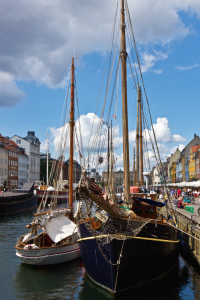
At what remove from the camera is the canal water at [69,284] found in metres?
13.1

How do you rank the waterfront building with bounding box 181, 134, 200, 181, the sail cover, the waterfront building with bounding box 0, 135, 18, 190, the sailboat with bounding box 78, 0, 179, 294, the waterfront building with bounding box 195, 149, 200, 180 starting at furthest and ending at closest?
the waterfront building with bounding box 181, 134, 200, 181, the waterfront building with bounding box 0, 135, 18, 190, the waterfront building with bounding box 195, 149, 200, 180, the sail cover, the sailboat with bounding box 78, 0, 179, 294

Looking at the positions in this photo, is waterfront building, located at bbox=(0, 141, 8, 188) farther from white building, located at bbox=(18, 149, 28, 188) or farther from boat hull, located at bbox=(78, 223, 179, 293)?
boat hull, located at bbox=(78, 223, 179, 293)

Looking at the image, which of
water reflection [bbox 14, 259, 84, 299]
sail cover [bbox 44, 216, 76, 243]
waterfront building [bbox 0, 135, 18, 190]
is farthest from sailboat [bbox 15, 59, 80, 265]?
waterfront building [bbox 0, 135, 18, 190]

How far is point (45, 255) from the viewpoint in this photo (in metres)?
16.8

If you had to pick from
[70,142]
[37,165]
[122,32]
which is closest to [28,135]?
[37,165]

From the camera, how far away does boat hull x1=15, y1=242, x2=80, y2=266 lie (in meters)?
16.7

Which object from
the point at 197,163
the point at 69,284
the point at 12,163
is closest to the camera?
the point at 69,284

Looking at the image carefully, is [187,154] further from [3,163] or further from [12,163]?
[3,163]

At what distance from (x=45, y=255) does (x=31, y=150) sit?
110 m

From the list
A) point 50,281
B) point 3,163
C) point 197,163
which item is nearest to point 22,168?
point 3,163

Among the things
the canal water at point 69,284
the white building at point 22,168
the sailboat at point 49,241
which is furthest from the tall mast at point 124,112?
the white building at point 22,168

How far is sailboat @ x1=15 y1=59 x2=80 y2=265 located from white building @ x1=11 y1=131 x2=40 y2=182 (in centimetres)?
10395

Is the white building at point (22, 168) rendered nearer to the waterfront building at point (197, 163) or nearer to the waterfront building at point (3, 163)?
the waterfront building at point (3, 163)

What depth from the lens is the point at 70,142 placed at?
23.8 m
